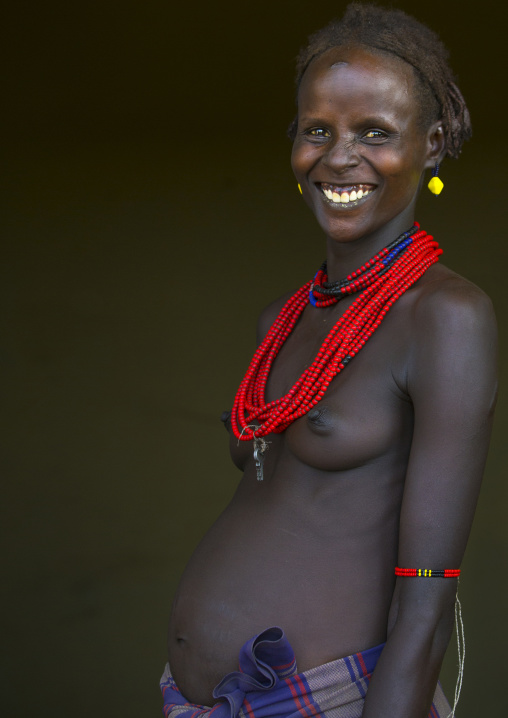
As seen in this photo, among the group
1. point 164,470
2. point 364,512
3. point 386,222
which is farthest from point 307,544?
point 164,470

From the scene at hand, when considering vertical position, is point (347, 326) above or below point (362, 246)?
below

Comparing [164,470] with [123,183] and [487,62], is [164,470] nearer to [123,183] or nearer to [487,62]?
A: [123,183]

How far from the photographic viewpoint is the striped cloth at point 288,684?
1.60 metres

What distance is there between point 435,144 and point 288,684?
104 cm

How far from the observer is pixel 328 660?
5.31 feet

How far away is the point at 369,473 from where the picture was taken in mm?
1629

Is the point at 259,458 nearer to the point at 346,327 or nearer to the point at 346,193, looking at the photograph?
the point at 346,327

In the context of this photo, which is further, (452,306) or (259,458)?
(259,458)

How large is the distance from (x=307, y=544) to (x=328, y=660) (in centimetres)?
20

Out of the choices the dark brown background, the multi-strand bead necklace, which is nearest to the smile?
the multi-strand bead necklace

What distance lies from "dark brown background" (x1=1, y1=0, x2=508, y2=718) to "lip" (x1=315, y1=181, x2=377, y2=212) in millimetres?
1976

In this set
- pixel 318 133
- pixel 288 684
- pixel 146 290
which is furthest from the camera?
pixel 146 290

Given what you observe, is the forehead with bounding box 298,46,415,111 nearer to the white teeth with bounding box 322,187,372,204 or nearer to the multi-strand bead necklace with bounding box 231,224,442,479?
the white teeth with bounding box 322,187,372,204

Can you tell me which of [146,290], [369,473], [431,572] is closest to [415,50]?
[369,473]
